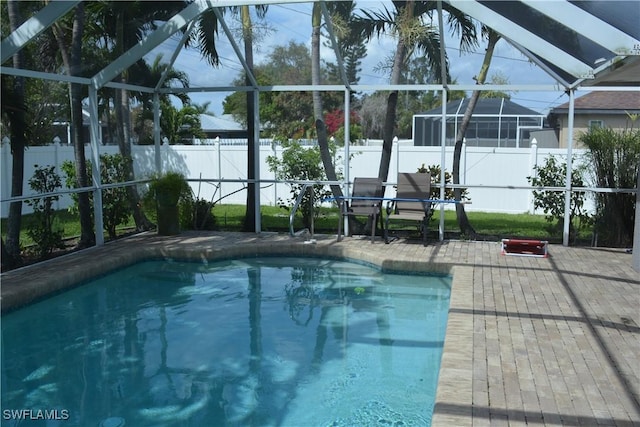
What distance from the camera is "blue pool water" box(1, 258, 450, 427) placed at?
407 centimetres

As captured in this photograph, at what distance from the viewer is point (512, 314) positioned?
5.13 meters

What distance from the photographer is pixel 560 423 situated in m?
3.13

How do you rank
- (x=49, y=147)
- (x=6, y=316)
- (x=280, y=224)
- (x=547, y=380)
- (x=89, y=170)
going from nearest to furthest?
(x=547, y=380)
(x=6, y=316)
(x=89, y=170)
(x=280, y=224)
(x=49, y=147)

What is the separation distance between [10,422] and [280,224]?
7.31 m

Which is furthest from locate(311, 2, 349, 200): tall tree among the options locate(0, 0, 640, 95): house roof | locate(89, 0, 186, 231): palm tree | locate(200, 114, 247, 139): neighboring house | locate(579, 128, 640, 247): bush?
locate(200, 114, 247, 139): neighboring house

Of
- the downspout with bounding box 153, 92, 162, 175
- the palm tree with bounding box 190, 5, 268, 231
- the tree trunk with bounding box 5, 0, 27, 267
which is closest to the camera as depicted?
the tree trunk with bounding box 5, 0, 27, 267

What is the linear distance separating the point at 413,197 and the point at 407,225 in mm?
1864

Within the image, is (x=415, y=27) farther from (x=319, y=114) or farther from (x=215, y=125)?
(x=215, y=125)

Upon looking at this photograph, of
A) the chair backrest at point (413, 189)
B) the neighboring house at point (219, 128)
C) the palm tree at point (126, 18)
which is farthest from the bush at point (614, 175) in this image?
the neighboring house at point (219, 128)

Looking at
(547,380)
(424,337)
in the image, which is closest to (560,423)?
(547,380)

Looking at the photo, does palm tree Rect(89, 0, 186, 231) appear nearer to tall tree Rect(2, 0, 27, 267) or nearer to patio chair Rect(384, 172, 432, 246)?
tall tree Rect(2, 0, 27, 267)

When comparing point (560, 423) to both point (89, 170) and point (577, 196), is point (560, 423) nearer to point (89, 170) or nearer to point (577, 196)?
point (577, 196)

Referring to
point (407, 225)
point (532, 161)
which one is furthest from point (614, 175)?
point (532, 161)

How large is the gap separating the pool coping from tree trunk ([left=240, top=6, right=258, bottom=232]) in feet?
1.53
